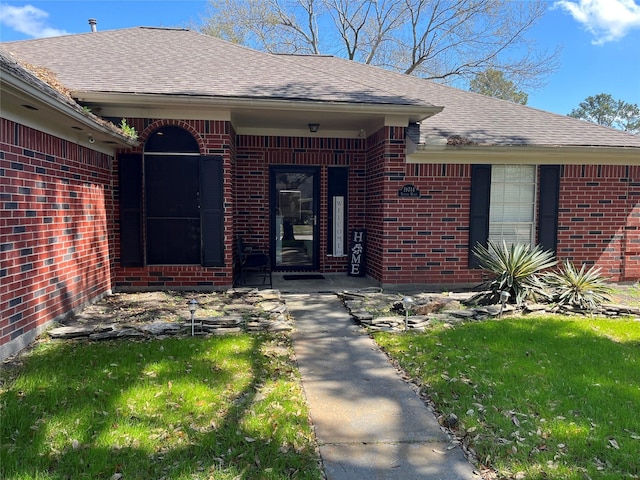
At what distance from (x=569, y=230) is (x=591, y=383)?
5.24 m

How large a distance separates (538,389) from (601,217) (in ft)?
19.8

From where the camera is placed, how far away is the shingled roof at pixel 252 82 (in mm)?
6988

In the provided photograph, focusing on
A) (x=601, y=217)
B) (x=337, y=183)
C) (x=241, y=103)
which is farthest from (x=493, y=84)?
(x=241, y=103)

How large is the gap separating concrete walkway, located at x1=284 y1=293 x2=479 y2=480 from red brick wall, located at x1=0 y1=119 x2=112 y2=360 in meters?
2.80

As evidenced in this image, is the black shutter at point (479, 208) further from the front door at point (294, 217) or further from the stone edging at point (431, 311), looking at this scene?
the front door at point (294, 217)

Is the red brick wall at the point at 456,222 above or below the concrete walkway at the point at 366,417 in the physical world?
above

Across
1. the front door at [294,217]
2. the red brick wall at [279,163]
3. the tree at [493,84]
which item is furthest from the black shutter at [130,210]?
the tree at [493,84]

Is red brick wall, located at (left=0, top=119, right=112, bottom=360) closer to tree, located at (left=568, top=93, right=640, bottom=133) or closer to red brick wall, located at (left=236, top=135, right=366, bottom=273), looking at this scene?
red brick wall, located at (left=236, top=135, right=366, bottom=273)

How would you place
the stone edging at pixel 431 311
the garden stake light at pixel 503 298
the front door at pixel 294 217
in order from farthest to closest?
A: the front door at pixel 294 217 < the garden stake light at pixel 503 298 < the stone edging at pixel 431 311

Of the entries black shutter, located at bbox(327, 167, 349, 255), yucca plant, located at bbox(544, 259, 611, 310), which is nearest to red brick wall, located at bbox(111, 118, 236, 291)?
black shutter, located at bbox(327, 167, 349, 255)

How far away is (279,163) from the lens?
8992 mm

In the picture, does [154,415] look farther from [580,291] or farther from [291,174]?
[291,174]

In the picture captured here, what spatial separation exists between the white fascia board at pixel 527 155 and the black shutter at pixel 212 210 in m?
3.23

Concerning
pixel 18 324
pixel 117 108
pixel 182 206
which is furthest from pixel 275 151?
pixel 18 324
